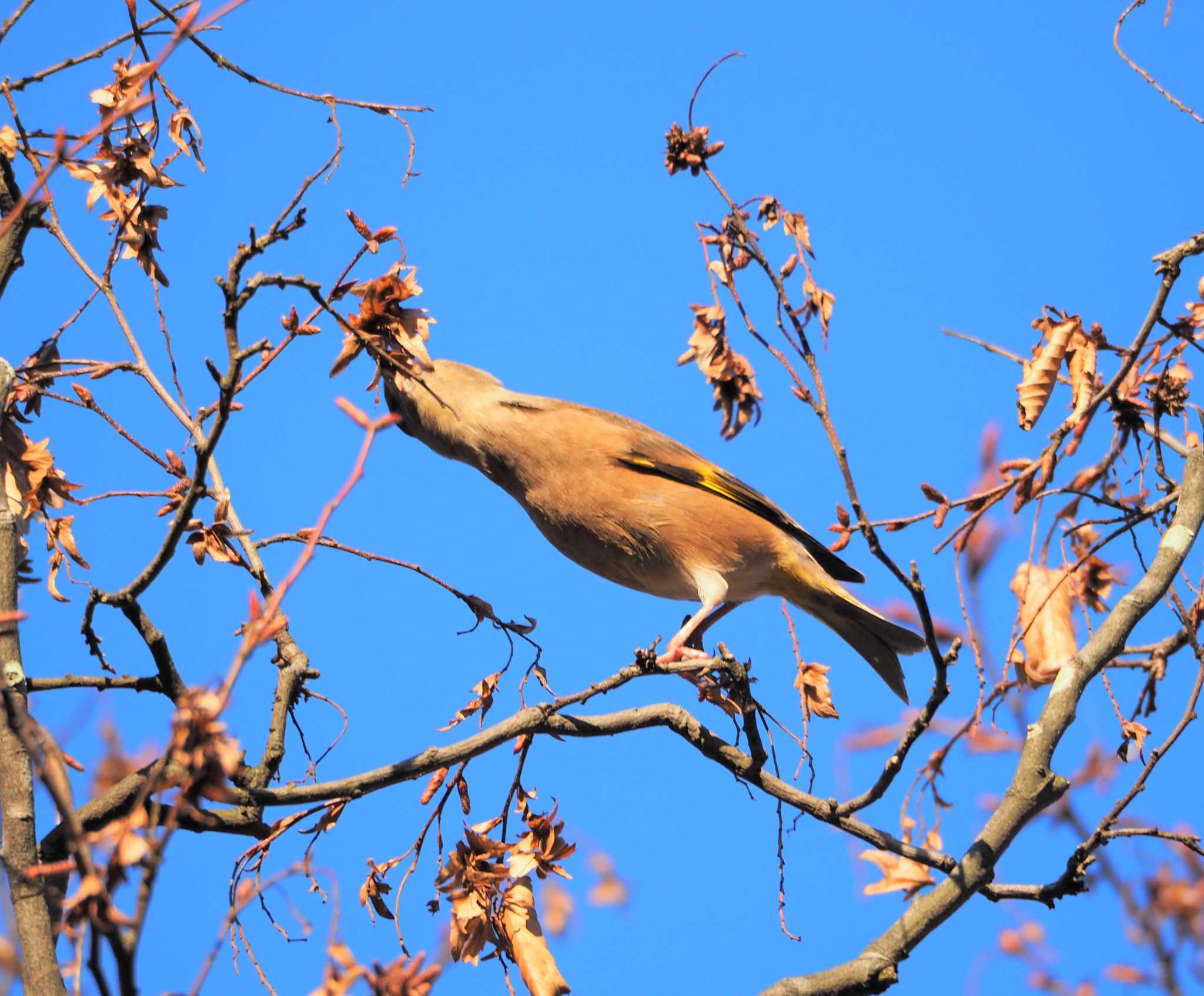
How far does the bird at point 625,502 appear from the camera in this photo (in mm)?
5066

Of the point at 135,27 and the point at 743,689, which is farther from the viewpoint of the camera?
the point at 743,689

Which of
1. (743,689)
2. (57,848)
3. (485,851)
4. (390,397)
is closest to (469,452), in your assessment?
(390,397)

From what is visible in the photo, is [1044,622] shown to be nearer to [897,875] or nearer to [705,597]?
[897,875]

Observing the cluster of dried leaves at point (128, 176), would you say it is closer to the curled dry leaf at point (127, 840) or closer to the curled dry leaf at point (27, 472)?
the curled dry leaf at point (27, 472)

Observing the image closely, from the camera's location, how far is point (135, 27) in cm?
340

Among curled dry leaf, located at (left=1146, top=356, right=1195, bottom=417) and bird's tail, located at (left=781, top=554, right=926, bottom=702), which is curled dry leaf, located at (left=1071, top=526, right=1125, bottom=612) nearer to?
curled dry leaf, located at (left=1146, top=356, right=1195, bottom=417)

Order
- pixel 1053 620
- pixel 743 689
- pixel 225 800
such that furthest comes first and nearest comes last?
pixel 743 689 → pixel 1053 620 → pixel 225 800

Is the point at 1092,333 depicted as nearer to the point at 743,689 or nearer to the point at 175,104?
the point at 743,689

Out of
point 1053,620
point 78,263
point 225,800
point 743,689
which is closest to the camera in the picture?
point 225,800

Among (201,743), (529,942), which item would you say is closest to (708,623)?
(529,942)

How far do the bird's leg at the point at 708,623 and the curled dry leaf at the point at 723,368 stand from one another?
181cm

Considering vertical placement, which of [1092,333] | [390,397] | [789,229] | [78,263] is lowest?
[1092,333]

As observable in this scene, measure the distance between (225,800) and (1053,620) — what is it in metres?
2.31

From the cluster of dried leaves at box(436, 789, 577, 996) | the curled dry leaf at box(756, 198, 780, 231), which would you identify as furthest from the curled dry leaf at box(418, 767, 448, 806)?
the curled dry leaf at box(756, 198, 780, 231)
